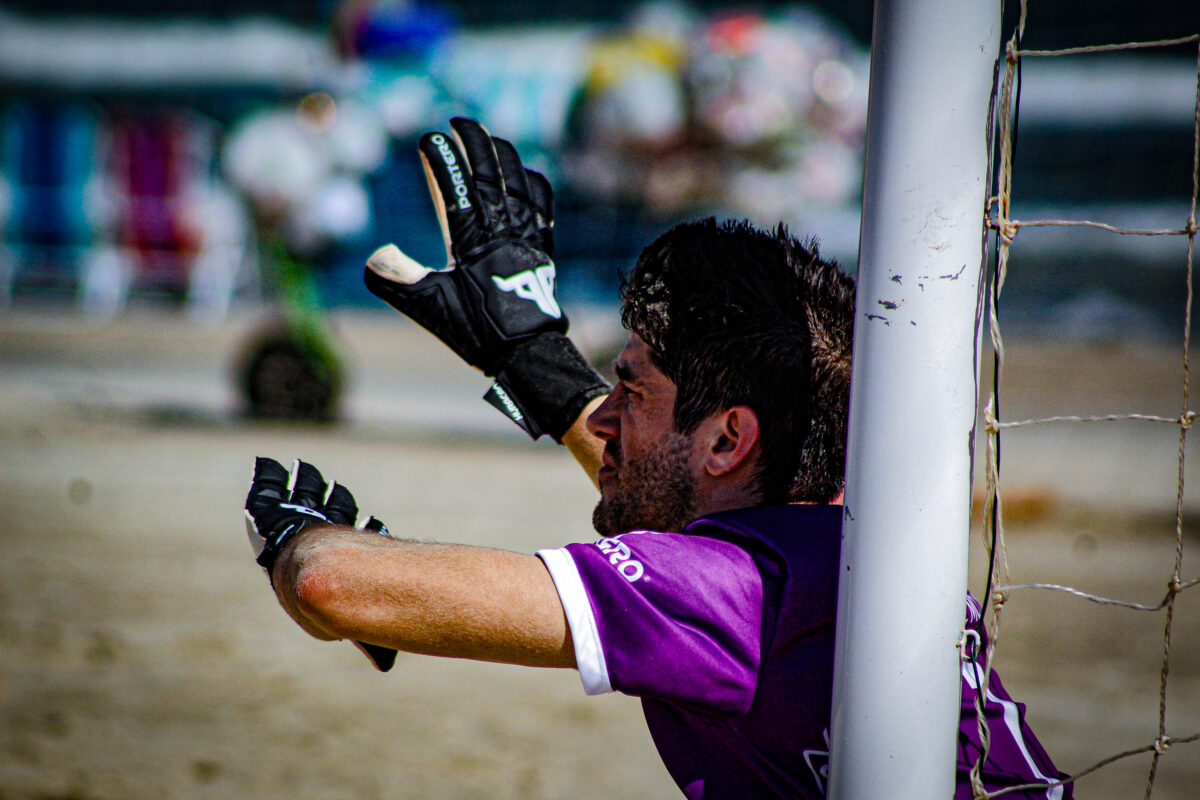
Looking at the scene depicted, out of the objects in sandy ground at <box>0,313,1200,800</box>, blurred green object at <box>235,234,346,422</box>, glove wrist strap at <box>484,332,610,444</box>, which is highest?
blurred green object at <box>235,234,346,422</box>

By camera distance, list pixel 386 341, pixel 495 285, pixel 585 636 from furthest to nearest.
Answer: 1. pixel 386 341
2. pixel 495 285
3. pixel 585 636

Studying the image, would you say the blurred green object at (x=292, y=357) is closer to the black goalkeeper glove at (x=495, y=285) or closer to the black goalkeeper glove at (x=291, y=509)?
the black goalkeeper glove at (x=495, y=285)

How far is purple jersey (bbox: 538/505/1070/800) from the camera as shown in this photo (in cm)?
134

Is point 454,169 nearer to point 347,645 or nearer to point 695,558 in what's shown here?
point 695,558

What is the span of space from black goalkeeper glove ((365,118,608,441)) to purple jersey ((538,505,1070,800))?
2.17ft

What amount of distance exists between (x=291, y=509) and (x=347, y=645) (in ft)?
10.7

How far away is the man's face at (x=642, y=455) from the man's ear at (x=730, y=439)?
0.04 metres

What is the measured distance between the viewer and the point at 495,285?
205 centimetres

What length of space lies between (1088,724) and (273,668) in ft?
9.84

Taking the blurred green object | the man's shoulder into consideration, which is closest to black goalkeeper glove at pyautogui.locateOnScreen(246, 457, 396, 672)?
the man's shoulder

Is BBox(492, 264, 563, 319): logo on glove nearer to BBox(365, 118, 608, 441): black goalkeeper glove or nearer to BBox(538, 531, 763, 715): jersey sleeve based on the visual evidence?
BBox(365, 118, 608, 441): black goalkeeper glove

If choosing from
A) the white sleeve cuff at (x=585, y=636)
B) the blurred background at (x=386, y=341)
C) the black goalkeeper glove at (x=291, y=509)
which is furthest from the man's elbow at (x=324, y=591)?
the blurred background at (x=386, y=341)

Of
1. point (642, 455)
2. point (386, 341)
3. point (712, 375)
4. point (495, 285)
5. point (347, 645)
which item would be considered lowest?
point (347, 645)

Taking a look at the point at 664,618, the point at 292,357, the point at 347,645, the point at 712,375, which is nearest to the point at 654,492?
the point at 712,375
